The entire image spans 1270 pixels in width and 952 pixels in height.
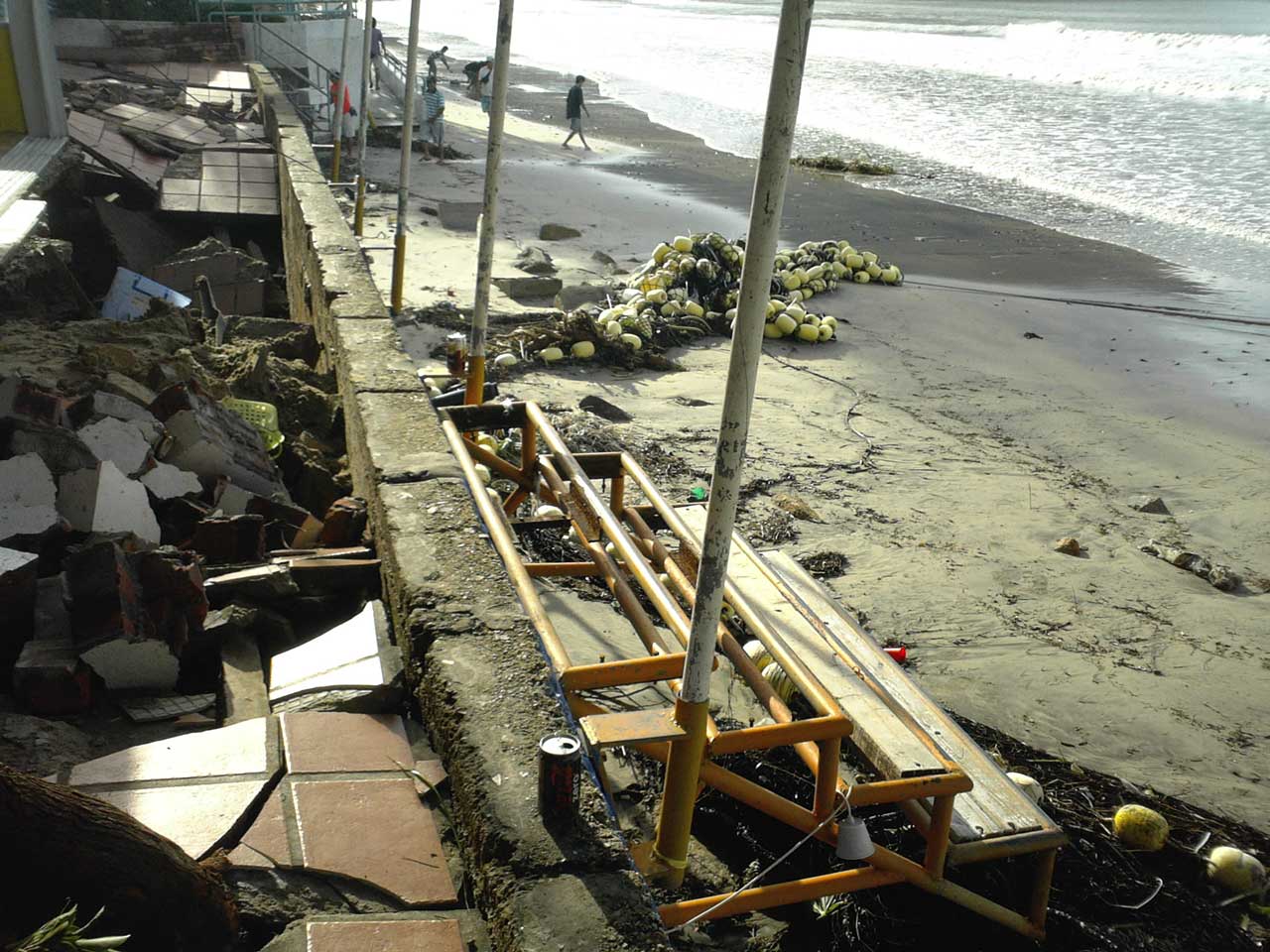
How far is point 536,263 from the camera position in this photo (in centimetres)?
1230

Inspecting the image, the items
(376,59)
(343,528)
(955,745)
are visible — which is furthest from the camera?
(376,59)

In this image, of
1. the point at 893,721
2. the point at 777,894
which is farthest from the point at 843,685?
the point at 777,894

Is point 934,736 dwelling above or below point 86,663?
below

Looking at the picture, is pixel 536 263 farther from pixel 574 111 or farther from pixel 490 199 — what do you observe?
pixel 574 111

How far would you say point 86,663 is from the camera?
9.29 ft

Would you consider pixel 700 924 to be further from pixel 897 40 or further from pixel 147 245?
pixel 897 40

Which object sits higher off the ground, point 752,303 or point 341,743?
point 752,303

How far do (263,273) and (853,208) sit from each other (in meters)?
11.9

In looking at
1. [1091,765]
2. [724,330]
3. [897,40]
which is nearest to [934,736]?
[1091,765]

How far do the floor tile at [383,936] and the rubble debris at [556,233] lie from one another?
496 inches

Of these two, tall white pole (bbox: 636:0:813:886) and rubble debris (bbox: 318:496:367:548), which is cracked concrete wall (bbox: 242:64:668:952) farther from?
tall white pole (bbox: 636:0:813:886)

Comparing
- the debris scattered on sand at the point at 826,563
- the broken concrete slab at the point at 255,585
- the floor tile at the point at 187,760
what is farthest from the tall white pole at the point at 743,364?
the debris scattered on sand at the point at 826,563

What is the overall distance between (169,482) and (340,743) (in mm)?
1689

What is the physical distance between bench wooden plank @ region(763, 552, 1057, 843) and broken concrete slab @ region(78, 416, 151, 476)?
2.61m
